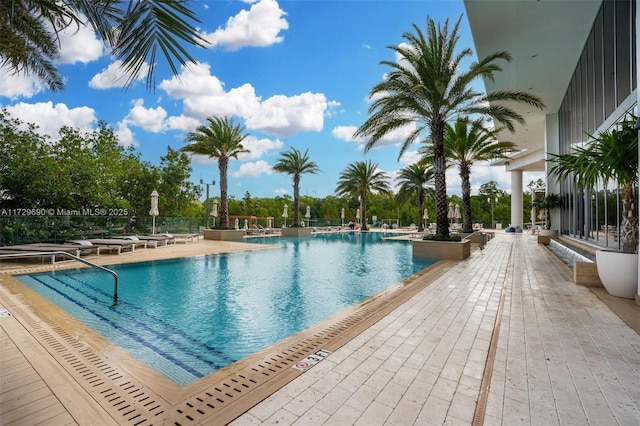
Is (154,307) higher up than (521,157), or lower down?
lower down

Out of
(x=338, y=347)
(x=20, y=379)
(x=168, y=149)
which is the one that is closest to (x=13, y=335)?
(x=20, y=379)

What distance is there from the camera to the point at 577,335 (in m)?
3.83

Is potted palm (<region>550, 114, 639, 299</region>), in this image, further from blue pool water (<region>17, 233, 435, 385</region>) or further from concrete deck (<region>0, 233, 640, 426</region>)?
blue pool water (<region>17, 233, 435, 385</region>)

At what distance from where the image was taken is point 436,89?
11305 mm

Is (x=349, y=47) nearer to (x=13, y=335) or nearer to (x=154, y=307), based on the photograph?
(x=154, y=307)

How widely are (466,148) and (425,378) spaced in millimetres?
16394

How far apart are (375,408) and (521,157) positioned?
32.0 metres

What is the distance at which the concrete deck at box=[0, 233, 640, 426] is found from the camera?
7.51ft

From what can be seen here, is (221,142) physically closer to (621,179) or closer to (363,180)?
(363,180)

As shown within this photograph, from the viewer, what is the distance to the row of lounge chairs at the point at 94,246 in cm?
988

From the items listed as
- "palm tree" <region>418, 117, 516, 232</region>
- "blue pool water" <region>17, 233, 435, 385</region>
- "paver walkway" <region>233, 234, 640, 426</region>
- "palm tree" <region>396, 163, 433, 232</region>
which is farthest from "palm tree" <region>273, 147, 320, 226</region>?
"paver walkway" <region>233, 234, 640, 426</region>

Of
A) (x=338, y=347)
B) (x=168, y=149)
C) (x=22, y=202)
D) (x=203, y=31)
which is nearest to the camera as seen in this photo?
(x=203, y=31)

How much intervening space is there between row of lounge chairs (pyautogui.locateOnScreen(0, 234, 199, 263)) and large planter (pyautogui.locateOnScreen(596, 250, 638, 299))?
13.0 meters

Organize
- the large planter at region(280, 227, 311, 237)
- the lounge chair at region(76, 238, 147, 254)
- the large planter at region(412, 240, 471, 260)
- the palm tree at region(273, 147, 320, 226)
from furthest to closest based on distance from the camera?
the palm tree at region(273, 147, 320, 226), the large planter at region(280, 227, 311, 237), the lounge chair at region(76, 238, 147, 254), the large planter at region(412, 240, 471, 260)
